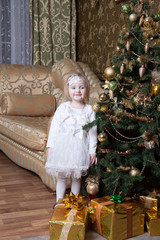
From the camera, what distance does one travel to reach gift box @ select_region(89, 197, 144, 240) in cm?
190

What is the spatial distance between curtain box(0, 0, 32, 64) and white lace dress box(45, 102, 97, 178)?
2887mm

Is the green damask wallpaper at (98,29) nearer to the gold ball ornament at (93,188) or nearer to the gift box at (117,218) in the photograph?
the gold ball ornament at (93,188)

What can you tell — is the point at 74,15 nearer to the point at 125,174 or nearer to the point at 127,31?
the point at 127,31

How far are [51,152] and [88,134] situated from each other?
0.93 feet

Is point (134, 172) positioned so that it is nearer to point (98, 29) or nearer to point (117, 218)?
point (117, 218)

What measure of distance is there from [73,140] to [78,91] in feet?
1.13

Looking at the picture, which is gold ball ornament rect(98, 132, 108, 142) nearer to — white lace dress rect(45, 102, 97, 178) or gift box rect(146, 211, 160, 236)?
white lace dress rect(45, 102, 97, 178)

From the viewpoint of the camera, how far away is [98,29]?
13.4 ft

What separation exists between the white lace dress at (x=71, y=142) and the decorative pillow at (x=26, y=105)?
153 cm

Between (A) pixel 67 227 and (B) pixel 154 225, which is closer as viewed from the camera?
(A) pixel 67 227

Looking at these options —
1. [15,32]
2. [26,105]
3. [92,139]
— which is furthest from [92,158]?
[15,32]

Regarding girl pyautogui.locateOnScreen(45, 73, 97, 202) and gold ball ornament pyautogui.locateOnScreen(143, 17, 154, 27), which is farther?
girl pyautogui.locateOnScreen(45, 73, 97, 202)

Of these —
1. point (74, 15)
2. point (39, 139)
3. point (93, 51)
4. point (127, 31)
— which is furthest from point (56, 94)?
point (127, 31)

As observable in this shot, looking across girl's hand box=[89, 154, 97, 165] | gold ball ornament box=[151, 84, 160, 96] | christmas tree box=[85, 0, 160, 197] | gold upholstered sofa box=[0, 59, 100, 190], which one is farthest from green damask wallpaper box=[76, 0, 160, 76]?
girl's hand box=[89, 154, 97, 165]
